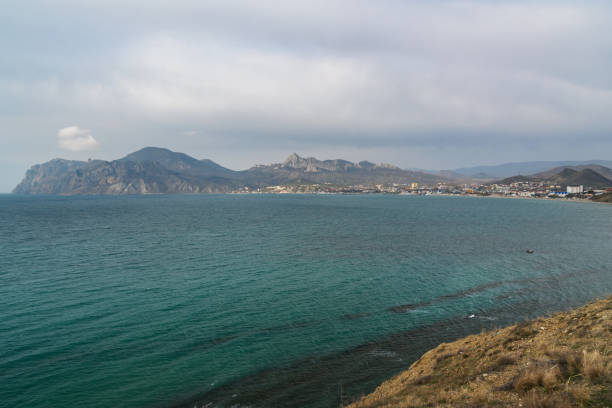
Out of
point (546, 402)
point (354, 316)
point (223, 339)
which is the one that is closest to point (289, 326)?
point (223, 339)

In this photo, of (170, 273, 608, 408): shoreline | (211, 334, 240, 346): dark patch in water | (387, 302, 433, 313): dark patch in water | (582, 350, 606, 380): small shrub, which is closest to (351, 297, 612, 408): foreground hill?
(582, 350, 606, 380): small shrub

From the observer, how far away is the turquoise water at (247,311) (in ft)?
66.4

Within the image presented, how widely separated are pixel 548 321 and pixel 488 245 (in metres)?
49.2

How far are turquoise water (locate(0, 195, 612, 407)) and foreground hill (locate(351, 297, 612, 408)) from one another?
4005mm

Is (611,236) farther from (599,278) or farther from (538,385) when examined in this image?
(538,385)

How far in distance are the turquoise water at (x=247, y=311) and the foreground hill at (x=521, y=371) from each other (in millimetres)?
4005

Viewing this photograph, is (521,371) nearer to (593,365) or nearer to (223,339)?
(593,365)

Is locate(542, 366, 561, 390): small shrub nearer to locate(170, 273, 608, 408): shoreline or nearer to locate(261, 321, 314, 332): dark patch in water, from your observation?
locate(170, 273, 608, 408): shoreline

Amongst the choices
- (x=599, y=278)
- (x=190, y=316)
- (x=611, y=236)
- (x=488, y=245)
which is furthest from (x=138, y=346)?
(x=611, y=236)

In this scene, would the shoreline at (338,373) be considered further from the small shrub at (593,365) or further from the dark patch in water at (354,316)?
the small shrub at (593,365)

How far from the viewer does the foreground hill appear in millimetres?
11797

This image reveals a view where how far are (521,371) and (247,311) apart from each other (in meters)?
23.2

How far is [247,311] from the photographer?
31.3m

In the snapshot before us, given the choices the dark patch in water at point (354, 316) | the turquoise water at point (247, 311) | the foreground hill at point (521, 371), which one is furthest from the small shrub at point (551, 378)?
the dark patch in water at point (354, 316)
